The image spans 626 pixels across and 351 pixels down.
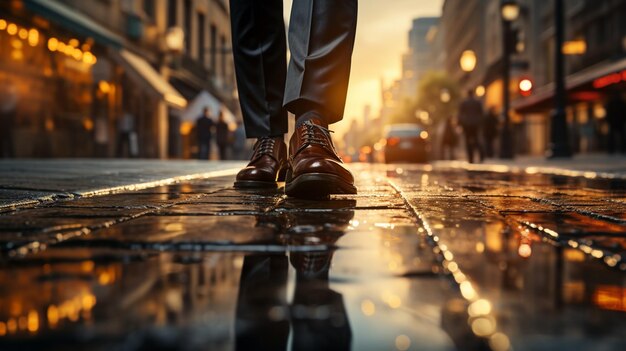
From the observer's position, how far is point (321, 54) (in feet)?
A: 9.98

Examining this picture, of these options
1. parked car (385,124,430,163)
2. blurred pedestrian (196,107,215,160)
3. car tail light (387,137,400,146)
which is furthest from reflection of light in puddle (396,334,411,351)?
car tail light (387,137,400,146)

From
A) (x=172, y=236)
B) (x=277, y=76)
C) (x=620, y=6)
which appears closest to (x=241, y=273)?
(x=172, y=236)

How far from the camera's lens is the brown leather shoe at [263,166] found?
11.4 ft

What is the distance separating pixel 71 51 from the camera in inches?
656

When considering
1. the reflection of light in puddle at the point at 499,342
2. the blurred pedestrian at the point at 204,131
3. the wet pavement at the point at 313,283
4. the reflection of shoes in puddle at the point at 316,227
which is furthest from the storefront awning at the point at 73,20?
the reflection of light in puddle at the point at 499,342

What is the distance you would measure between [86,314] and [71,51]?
17.3 meters

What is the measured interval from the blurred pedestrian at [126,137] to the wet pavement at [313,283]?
59.0 ft

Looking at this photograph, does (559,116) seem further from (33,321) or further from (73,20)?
(33,321)

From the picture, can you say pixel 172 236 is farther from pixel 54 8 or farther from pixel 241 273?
pixel 54 8

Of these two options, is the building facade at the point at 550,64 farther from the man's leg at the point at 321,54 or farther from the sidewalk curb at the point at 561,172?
the man's leg at the point at 321,54

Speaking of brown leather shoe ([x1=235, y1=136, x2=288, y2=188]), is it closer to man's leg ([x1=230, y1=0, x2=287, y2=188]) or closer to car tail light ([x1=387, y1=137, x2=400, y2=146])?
man's leg ([x1=230, y1=0, x2=287, y2=188])

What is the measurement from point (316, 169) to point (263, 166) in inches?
37.6

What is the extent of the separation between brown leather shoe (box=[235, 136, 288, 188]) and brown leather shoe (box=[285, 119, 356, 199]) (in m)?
0.58

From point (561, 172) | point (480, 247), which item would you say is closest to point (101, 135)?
point (561, 172)
